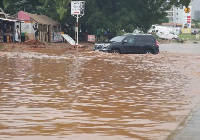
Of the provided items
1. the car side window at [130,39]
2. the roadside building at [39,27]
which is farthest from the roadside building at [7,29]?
the car side window at [130,39]

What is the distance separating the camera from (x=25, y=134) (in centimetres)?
866

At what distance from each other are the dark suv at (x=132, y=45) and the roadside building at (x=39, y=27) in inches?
706

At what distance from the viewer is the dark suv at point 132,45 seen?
119 ft

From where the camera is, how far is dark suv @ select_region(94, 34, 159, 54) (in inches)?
1426

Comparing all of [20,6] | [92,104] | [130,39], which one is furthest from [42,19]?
[92,104]

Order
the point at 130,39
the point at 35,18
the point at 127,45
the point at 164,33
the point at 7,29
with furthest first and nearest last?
1. the point at 164,33
2. the point at 35,18
3. the point at 7,29
4. the point at 130,39
5. the point at 127,45

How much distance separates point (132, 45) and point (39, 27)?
2171 cm

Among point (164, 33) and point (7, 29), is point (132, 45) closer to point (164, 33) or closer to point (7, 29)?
point (7, 29)

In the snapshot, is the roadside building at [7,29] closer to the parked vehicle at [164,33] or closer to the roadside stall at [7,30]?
the roadside stall at [7,30]

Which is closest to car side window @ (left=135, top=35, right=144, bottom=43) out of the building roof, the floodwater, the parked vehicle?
the floodwater

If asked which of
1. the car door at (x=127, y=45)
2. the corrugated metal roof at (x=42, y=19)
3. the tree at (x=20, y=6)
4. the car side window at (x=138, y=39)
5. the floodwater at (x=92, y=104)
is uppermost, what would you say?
the tree at (x=20, y=6)

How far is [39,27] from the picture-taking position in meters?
56.4

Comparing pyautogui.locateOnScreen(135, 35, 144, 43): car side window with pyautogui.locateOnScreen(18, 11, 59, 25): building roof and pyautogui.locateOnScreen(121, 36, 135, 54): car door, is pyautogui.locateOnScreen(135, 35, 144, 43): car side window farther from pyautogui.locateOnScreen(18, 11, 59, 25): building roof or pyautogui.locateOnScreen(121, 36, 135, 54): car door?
pyautogui.locateOnScreen(18, 11, 59, 25): building roof

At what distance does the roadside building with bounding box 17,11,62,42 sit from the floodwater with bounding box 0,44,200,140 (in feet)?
114
